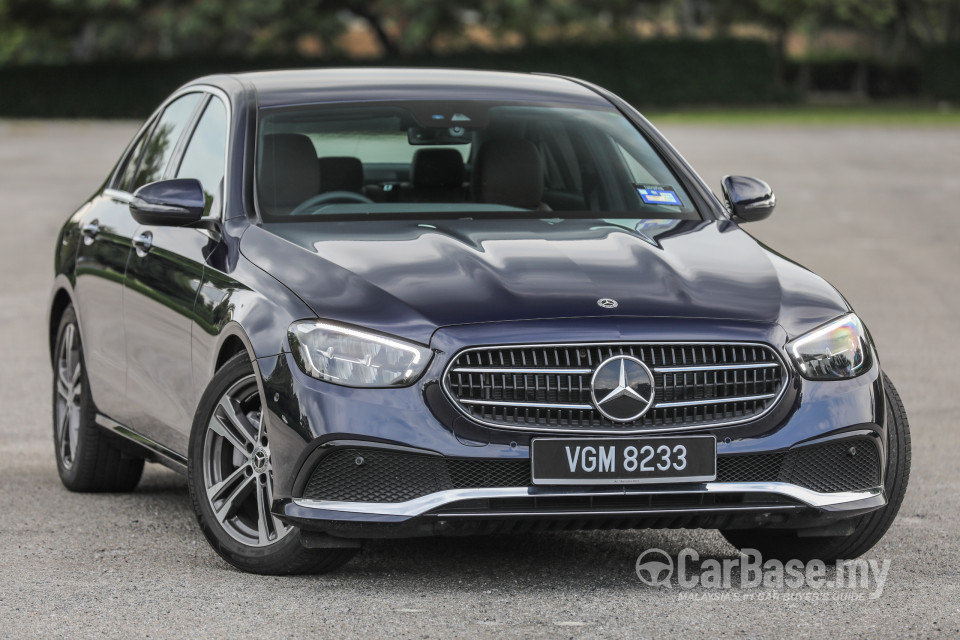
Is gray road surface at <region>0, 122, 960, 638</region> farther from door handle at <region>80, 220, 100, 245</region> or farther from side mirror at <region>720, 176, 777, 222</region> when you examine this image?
side mirror at <region>720, 176, 777, 222</region>

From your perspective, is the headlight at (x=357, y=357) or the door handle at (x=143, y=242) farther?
the door handle at (x=143, y=242)

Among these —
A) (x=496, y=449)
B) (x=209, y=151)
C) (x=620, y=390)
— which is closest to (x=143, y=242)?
(x=209, y=151)

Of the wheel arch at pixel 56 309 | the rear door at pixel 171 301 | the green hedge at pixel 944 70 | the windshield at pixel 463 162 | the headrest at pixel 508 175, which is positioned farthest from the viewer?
the green hedge at pixel 944 70

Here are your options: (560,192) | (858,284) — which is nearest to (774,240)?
(858,284)

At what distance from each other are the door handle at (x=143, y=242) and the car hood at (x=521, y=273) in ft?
2.83

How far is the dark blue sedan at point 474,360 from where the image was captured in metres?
5.17

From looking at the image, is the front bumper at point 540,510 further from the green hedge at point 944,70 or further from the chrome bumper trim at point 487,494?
the green hedge at point 944,70

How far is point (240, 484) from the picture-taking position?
567 cm

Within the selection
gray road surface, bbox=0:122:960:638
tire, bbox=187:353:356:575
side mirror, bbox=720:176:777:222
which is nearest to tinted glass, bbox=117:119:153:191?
gray road surface, bbox=0:122:960:638

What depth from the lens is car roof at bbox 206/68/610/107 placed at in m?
6.85

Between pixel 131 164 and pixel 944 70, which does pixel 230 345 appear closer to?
pixel 131 164

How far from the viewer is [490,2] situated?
186 feet

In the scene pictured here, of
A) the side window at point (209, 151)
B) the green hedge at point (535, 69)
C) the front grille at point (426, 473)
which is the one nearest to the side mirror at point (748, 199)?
the front grille at point (426, 473)
